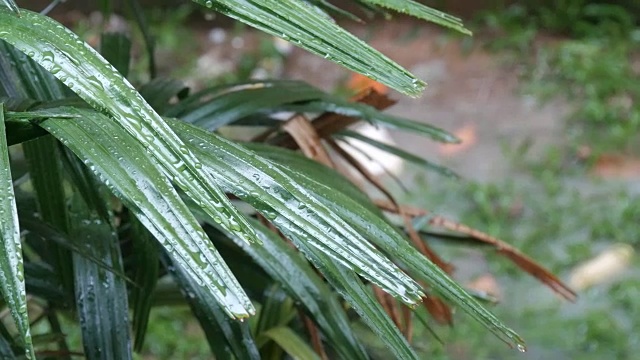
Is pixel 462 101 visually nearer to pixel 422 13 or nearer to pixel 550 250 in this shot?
pixel 550 250

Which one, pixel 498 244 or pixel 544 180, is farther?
pixel 544 180

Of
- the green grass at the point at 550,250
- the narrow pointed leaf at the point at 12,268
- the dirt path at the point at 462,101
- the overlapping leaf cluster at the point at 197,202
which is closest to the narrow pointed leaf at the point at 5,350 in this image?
the overlapping leaf cluster at the point at 197,202

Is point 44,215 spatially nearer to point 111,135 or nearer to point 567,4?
point 111,135

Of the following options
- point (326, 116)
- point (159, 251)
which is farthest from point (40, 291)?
point (326, 116)

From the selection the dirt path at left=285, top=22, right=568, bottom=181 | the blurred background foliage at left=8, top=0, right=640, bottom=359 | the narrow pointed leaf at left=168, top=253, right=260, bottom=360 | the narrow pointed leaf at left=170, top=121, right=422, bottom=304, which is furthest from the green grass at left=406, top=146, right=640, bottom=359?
the narrow pointed leaf at left=170, top=121, right=422, bottom=304

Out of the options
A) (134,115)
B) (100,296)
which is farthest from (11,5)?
(100,296)

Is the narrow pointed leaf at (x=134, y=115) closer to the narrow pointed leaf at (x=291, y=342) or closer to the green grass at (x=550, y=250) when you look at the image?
the narrow pointed leaf at (x=291, y=342)

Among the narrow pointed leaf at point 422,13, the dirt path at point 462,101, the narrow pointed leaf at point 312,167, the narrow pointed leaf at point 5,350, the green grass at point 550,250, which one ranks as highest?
the dirt path at point 462,101
